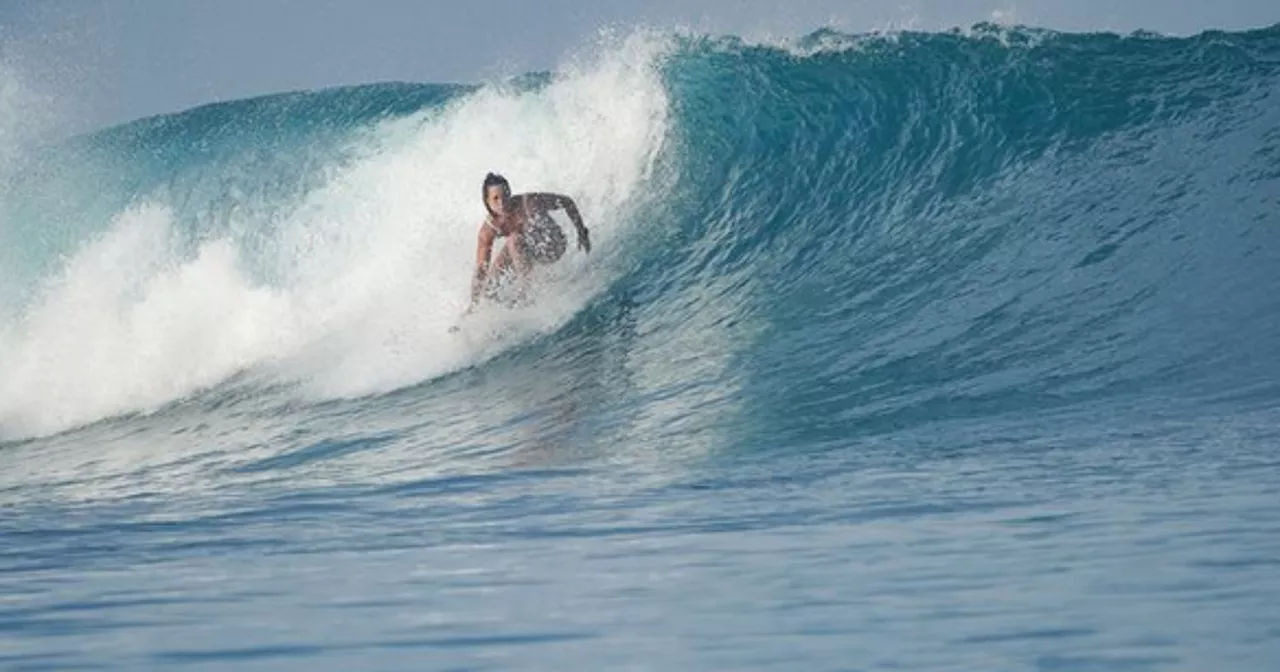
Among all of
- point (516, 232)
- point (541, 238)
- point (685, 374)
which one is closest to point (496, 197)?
point (516, 232)

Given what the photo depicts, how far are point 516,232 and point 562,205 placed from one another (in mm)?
355

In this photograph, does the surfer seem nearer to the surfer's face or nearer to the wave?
the surfer's face

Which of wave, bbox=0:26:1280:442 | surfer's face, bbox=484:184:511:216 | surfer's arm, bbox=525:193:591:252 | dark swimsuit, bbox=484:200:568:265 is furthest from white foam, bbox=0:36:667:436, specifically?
surfer's face, bbox=484:184:511:216

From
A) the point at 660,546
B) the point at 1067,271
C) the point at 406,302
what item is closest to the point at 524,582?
the point at 660,546

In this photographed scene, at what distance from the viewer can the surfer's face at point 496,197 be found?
1195cm

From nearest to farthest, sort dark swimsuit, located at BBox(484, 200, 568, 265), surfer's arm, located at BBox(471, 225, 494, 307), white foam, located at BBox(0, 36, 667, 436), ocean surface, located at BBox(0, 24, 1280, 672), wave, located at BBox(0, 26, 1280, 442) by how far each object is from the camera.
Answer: ocean surface, located at BBox(0, 24, 1280, 672) < wave, located at BBox(0, 26, 1280, 442) < surfer's arm, located at BBox(471, 225, 494, 307) < dark swimsuit, located at BBox(484, 200, 568, 265) < white foam, located at BBox(0, 36, 667, 436)

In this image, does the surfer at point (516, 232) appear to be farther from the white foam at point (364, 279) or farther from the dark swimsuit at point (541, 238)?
the white foam at point (364, 279)

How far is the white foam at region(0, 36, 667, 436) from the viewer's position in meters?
12.5

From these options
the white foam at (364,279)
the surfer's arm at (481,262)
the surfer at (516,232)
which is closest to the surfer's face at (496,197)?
the surfer at (516,232)

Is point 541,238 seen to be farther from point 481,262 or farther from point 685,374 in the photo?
point 685,374

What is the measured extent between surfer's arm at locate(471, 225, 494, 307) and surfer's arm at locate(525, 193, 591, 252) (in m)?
0.35

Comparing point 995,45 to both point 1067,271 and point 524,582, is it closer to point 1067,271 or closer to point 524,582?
point 1067,271

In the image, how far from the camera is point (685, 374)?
33.2 ft

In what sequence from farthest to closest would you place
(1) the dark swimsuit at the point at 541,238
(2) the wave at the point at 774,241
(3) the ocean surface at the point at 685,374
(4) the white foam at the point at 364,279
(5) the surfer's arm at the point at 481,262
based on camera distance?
(4) the white foam at the point at 364,279, (1) the dark swimsuit at the point at 541,238, (5) the surfer's arm at the point at 481,262, (2) the wave at the point at 774,241, (3) the ocean surface at the point at 685,374
